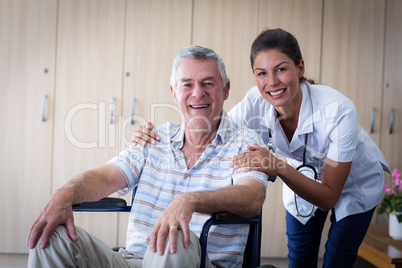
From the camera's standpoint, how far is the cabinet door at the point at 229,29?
3.18 meters

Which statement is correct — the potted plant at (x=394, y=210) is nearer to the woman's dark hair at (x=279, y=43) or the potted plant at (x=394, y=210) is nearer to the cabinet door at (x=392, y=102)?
the cabinet door at (x=392, y=102)

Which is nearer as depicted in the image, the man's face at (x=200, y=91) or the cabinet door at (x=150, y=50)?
the man's face at (x=200, y=91)

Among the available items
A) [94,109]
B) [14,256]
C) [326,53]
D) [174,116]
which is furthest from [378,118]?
[14,256]

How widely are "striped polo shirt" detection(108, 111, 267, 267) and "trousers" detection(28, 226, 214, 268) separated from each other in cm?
18

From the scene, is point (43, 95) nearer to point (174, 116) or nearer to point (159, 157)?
point (174, 116)

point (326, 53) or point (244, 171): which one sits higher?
point (326, 53)

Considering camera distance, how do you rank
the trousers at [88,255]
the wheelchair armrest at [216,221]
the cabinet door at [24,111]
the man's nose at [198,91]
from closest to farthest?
the trousers at [88,255] → the wheelchair armrest at [216,221] → the man's nose at [198,91] → the cabinet door at [24,111]

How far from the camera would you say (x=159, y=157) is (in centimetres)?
155

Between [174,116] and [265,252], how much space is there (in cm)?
128

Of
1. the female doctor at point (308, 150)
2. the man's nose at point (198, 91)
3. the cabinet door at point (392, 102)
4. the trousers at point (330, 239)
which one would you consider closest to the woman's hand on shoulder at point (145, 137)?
the female doctor at point (308, 150)

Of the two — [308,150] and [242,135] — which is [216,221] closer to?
[242,135]

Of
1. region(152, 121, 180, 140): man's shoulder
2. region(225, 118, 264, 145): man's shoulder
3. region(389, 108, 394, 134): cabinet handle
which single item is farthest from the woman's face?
region(389, 108, 394, 134): cabinet handle

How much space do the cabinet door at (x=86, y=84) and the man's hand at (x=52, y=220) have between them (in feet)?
6.32

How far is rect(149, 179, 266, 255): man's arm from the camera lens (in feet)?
3.47
